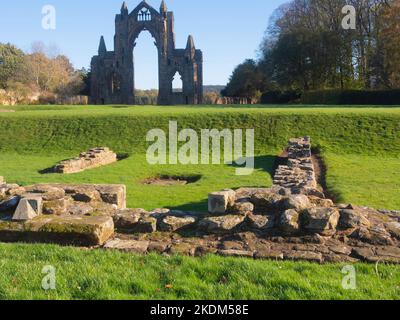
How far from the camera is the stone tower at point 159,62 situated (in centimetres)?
6131

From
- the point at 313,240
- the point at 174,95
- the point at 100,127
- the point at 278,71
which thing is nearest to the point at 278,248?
the point at 313,240

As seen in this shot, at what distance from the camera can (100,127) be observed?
2262 cm

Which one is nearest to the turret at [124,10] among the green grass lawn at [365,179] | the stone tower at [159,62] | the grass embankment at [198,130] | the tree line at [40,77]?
the stone tower at [159,62]

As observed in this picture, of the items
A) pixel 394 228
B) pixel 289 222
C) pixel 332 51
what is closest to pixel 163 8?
pixel 332 51

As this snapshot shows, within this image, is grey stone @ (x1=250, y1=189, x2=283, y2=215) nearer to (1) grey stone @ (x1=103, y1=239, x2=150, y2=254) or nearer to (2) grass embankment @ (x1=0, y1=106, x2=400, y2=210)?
(1) grey stone @ (x1=103, y1=239, x2=150, y2=254)

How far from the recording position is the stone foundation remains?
5.62m

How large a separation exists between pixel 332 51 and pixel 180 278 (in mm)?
46463

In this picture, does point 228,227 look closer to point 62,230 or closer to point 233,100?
point 62,230

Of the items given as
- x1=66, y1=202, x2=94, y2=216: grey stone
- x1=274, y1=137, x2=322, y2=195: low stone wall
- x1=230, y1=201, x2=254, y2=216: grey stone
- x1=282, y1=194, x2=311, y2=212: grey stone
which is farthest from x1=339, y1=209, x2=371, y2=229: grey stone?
x1=66, y1=202, x2=94, y2=216: grey stone

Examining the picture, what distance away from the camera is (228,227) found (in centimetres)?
632

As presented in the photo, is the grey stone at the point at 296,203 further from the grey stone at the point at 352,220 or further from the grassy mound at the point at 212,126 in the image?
the grassy mound at the point at 212,126

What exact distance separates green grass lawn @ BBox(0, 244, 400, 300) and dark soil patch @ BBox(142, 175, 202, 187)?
8174 mm

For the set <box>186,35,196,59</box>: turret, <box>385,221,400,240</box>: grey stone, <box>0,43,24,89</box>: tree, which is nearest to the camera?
<box>385,221,400,240</box>: grey stone

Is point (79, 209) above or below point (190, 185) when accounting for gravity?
above
